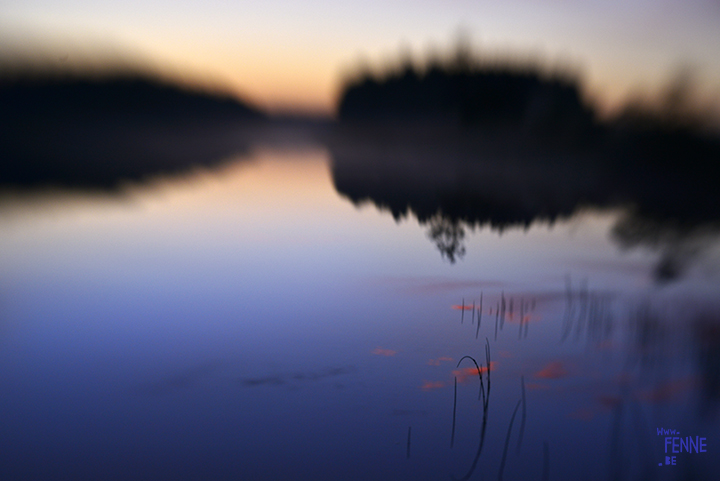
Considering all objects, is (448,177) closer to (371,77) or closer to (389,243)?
(389,243)

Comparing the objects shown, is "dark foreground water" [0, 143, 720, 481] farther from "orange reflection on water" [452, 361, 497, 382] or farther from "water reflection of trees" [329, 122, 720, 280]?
"water reflection of trees" [329, 122, 720, 280]

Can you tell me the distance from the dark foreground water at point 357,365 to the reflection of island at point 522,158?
2.58 metres

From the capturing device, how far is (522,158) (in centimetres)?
4559

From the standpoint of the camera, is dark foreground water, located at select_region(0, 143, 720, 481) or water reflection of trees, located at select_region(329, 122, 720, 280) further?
water reflection of trees, located at select_region(329, 122, 720, 280)

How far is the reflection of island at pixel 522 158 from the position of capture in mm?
19375

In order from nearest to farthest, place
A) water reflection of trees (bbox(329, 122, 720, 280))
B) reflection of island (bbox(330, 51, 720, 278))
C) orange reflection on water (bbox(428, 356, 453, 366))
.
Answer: orange reflection on water (bbox(428, 356, 453, 366)), water reflection of trees (bbox(329, 122, 720, 280)), reflection of island (bbox(330, 51, 720, 278))

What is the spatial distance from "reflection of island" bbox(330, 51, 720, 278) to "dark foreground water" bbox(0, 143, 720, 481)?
2.58 m

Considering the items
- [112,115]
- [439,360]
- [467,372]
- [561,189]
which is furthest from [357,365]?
[112,115]

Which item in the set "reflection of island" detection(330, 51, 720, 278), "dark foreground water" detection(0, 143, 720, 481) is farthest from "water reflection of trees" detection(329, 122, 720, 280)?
"dark foreground water" detection(0, 143, 720, 481)

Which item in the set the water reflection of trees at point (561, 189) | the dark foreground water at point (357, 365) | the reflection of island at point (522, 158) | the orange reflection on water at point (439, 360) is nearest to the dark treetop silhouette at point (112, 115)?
the reflection of island at point (522, 158)

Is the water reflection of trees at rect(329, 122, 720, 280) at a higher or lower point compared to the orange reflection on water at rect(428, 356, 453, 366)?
higher

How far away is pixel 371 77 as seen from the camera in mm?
75500

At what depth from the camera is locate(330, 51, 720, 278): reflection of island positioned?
63.6 ft

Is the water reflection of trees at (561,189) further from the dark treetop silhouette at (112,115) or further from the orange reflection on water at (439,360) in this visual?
the dark treetop silhouette at (112,115)
